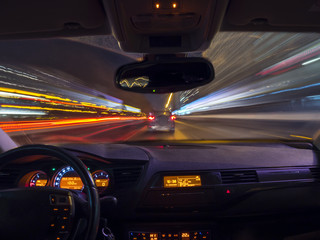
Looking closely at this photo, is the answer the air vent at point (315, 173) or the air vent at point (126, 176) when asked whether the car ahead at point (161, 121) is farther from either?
the air vent at point (315, 173)

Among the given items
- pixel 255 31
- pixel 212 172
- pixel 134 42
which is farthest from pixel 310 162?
pixel 134 42

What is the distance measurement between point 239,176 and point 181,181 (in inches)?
27.5

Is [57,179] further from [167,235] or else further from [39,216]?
[167,235]

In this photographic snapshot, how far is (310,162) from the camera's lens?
133 inches

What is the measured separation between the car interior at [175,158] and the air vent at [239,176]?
0.04ft

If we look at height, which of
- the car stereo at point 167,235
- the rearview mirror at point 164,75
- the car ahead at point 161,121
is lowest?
the car stereo at point 167,235

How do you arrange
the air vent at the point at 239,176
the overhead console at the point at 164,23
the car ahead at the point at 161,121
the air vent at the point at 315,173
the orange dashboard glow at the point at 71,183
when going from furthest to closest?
1. the car ahead at the point at 161,121
2. the air vent at the point at 315,173
3. the air vent at the point at 239,176
4. the orange dashboard glow at the point at 71,183
5. the overhead console at the point at 164,23

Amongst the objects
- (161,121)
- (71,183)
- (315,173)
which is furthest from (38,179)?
(315,173)

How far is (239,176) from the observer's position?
3145 millimetres

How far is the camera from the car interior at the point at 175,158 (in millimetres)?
2531

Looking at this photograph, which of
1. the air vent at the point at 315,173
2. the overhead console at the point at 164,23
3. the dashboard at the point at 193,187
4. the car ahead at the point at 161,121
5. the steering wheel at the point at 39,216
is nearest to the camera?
the steering wheel at the point at 39,216

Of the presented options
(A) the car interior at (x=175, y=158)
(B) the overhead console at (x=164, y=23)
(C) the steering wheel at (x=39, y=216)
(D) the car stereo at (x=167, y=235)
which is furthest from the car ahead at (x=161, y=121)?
(C) the steering wheel at (x=39, y=216)

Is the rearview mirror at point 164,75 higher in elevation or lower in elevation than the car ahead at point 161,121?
higher

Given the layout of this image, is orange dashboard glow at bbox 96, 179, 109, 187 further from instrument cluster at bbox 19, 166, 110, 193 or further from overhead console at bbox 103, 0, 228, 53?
overhead console at bbox 103, 0, 228, 53
